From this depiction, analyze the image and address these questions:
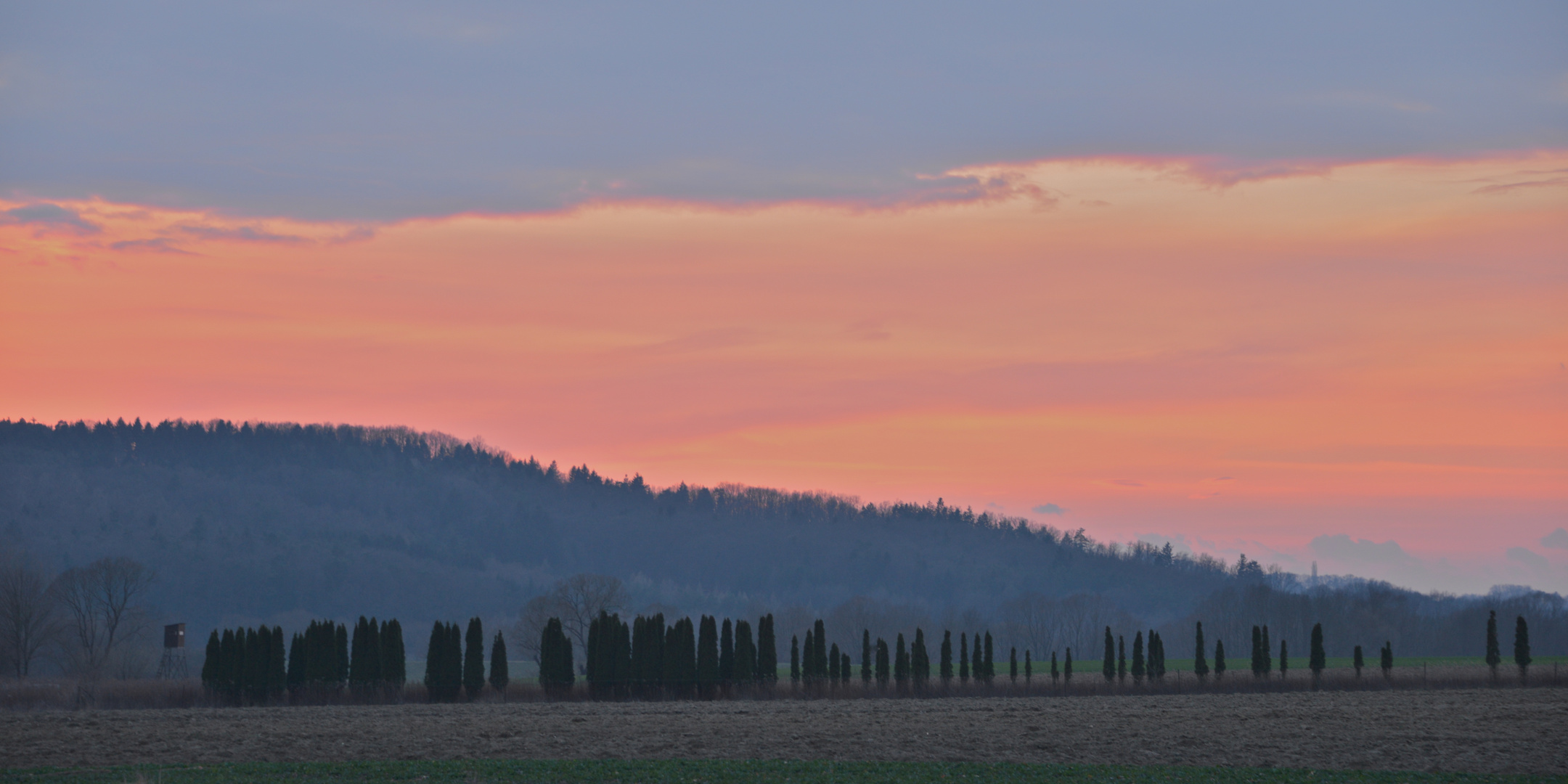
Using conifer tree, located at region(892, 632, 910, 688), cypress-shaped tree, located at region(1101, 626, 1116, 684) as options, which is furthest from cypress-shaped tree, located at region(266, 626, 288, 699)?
cypress-shaped tree, located at region(1101, 626, 1116, 684)

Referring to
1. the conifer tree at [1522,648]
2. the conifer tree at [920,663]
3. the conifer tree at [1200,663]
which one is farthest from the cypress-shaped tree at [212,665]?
the conifer tree at [1522,648]

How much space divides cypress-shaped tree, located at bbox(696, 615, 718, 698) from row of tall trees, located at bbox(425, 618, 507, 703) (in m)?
6.40

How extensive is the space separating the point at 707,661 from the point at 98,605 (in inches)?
3065

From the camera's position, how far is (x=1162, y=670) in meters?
70.9

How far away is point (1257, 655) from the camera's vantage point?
237ft

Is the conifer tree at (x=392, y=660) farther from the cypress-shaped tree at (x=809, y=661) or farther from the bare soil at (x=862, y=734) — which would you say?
the cypress-shaped tree at (x=809, y=661)

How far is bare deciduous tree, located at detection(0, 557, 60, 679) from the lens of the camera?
9594 centimetres

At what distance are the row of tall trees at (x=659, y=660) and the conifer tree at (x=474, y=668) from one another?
2.93m

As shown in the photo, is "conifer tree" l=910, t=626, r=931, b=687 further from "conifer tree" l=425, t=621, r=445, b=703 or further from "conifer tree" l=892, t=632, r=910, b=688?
"conifer tree" l=425, t=621, r=445, b=703

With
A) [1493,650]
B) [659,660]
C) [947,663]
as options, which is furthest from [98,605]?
[1493,650]

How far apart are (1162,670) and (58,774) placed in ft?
185

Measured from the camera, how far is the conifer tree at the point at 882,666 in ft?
212

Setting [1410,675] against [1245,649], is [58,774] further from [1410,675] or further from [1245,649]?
[1245,649]

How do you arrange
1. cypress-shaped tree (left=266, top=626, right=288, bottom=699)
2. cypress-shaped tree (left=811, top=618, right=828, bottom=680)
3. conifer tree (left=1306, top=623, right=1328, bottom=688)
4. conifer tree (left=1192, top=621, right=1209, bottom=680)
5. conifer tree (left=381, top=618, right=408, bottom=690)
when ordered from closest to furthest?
1. cypress-shaped tree (left=266, top=626, right=288, bottom=699)
2. conifer tree (left=381, top=618, right=408, bottom=690)
3. cypress-shaped tree (left=811, top=618, right=828, bottom=680)
4. conifer tree (left=1306, top=623, right=1328, bottom=688)
5. conifer tree (left=1192, top=621, right=1209, bottom=680)
